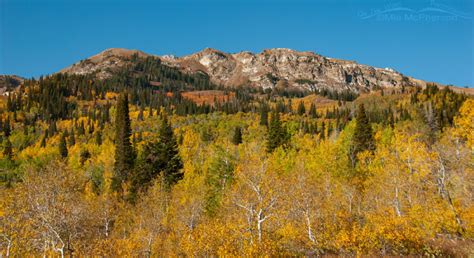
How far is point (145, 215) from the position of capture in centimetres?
4053

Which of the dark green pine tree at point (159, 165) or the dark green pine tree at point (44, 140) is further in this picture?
the dark green pine tree at point (44, 140)

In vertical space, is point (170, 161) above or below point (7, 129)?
above

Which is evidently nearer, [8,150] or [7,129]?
[8,150]

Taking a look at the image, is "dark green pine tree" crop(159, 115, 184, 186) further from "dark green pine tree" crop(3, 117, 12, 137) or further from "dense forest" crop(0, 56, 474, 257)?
"dark green pine tree" crop(3, 117, 12, 137)

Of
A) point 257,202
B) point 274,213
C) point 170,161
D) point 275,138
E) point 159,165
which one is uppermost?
point 257,202

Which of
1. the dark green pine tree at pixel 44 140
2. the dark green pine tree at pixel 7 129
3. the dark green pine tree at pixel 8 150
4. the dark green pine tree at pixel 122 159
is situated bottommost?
the dark green pine tree at pixel 8 150

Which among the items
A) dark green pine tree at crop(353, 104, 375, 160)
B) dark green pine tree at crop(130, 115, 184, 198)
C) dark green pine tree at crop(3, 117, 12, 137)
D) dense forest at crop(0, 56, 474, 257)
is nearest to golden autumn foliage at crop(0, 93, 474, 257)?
dense forest at crop(0, 56, 474, 257)

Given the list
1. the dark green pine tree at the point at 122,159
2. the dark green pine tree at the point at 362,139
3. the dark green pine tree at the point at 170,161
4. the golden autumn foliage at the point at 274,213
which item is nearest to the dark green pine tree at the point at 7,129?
the dark green pine tree at the point at 122,159

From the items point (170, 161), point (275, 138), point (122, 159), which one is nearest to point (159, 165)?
point (170, 161)

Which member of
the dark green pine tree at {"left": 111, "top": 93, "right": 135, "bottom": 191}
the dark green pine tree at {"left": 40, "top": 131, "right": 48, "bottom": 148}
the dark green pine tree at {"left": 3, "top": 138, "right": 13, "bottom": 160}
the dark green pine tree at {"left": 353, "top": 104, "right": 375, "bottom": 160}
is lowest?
the dark green pine tree at {"left": 3, "top": 138, "right": 13, "bottom": 160}

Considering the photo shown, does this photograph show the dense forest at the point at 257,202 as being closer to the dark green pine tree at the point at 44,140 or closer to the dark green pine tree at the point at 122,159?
the dark green pine tree at the point at 122,159

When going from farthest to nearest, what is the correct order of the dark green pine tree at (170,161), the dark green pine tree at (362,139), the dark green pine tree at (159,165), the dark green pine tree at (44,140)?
1. the dark green pine tree at (44,140)
2. the dark green pine tree at (362,139)
3. the dark green pine tree at (170,161)
4. the dark green pine tree at (159,165)

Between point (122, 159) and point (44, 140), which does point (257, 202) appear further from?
point (44, 140)

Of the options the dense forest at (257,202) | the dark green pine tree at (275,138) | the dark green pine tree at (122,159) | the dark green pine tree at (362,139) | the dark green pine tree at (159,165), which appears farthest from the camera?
the dark green pine tree at (275,138)
